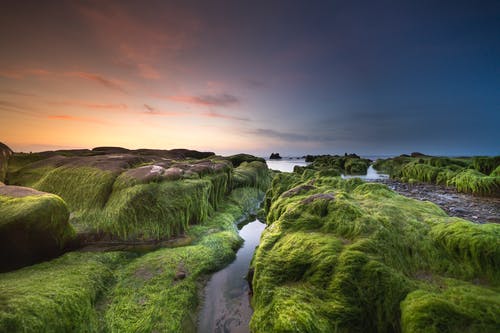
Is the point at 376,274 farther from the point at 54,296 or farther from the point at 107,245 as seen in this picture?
the point at 107,245

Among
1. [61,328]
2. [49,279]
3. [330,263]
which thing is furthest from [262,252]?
[49,279]

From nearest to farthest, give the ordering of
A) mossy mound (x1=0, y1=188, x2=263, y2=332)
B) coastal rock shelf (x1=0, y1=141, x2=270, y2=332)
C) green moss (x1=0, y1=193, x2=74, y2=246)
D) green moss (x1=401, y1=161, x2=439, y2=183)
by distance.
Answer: mossy mound (x1=0, y1=188, x2=263, y2=332)
coastal rock shelf (x1=0, y1=141, x2=270, y2=332)
green moss (x1=0, y1=193, x2=74, y2=246)
green moss (x1=401, y1=161, x2=439, y2=183)

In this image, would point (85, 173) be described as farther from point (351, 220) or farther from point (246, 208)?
point (351, 220)

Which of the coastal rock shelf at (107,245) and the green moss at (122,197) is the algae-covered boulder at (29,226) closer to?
the coastal rock shelf at (107,245)

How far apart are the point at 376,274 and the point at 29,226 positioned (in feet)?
22.1

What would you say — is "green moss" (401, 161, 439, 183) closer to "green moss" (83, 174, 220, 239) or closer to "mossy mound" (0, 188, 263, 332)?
"mossy mound" (0, 188, 263, 332)

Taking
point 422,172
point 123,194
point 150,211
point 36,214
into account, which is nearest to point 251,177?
point 150,211

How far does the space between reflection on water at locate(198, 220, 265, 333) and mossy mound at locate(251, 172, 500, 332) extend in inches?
32.5

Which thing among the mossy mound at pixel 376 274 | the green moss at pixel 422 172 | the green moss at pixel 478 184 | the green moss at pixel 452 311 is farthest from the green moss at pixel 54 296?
the green moss at pixel 422 172

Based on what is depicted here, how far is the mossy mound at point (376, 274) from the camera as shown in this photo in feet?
7.84

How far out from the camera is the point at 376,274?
2875 mm

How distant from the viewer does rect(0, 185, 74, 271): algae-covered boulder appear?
4.15m

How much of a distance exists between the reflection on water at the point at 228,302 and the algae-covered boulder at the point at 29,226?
3.91 m

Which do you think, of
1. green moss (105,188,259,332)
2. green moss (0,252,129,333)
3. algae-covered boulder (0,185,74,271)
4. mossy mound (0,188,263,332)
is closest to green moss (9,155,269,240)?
green moss (105,188,259,332)
